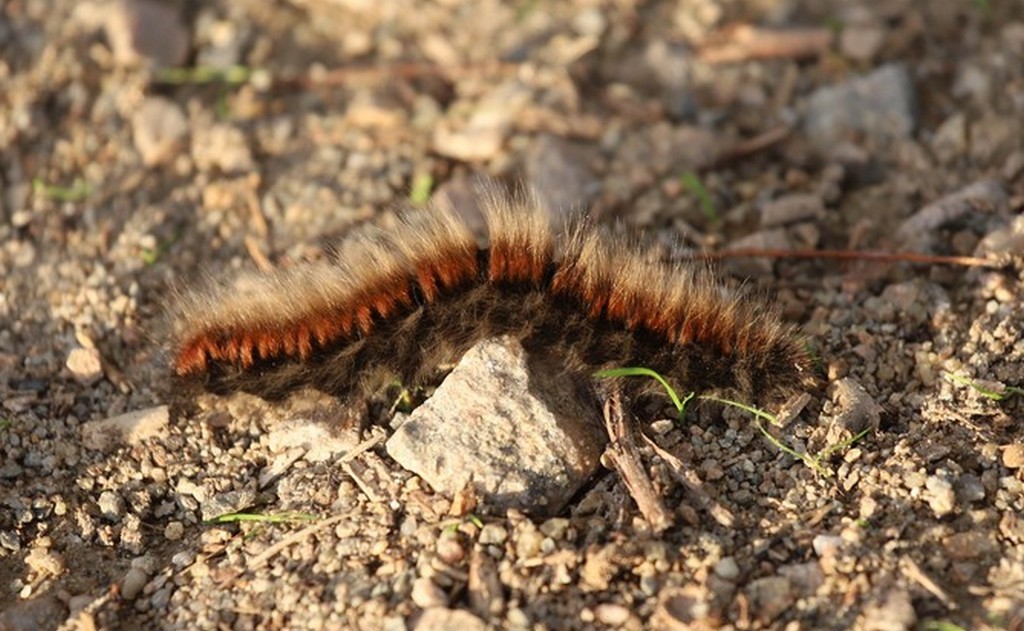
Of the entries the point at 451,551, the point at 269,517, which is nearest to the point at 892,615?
the point at 451,551

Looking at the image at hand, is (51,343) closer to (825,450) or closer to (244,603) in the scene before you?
(244,603)

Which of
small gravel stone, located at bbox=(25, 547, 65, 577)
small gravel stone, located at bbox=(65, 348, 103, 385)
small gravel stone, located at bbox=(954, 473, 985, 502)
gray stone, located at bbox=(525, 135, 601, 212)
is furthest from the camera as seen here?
gray stone, located at bbox=(525, 135, 601, 212)

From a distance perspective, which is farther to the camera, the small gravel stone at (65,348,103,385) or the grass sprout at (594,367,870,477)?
the small gravel stone at (65,348,103,385)

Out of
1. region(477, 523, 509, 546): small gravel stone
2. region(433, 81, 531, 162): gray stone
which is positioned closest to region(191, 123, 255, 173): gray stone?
region(433, 81, 531, 162): gray stone

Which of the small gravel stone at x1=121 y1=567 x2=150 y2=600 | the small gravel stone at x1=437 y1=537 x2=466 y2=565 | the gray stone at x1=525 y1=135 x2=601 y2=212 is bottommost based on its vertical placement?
the small gravel stone at x1=121 y1=567 x2=150 y2=600

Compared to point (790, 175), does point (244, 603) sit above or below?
below

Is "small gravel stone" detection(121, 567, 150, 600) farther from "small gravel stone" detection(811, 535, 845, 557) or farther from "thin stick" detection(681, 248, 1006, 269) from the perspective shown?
"thin stick" detection(681, 248, 1006, 269)

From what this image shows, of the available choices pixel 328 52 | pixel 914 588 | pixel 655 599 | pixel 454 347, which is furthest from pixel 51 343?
pixel 914 588

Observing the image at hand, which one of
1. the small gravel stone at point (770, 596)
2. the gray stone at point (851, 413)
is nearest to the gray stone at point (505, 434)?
the small gravel stone at point (770, 596)
